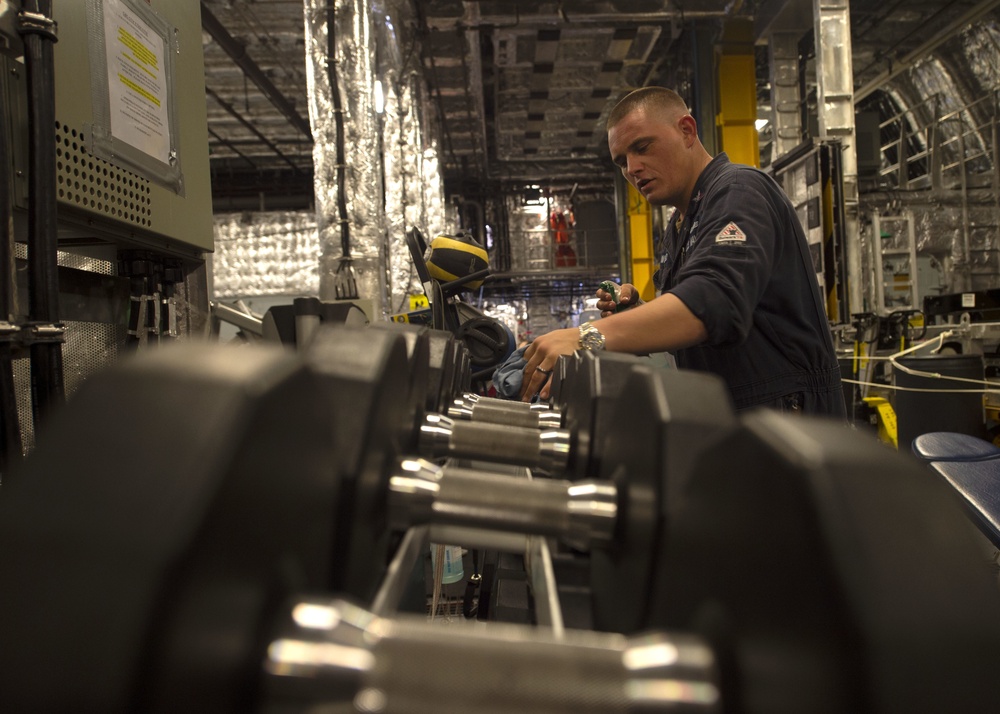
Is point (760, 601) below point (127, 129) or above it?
below

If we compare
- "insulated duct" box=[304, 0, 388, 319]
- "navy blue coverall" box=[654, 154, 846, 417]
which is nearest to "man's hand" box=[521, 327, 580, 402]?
"navy blue coverall" box=[654, 154, 846, 417]

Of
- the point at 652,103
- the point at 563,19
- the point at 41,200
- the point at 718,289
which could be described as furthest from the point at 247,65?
the point at 718,289

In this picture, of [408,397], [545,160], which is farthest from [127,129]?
[545,160]

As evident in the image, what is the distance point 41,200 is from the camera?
872mm

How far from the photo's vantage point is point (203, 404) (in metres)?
0.25

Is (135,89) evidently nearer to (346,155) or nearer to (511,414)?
(511,414)

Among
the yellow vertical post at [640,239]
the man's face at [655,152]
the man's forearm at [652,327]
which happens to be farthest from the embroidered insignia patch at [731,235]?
the yellow vertical post at [640,239]

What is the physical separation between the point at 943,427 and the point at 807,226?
1600 millimetres

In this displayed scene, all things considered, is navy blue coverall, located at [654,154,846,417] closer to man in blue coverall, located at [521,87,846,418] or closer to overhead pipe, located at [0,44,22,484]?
man in blue coverall, located at [521,87,846,418]

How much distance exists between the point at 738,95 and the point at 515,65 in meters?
2.71

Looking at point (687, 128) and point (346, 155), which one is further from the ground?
point (346, 155)

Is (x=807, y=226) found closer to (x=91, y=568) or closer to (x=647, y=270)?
(x=91, y=568)

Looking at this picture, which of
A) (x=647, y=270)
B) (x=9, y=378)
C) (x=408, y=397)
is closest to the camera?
(x=408, y=397)

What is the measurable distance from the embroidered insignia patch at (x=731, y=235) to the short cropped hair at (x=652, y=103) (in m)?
0.61
